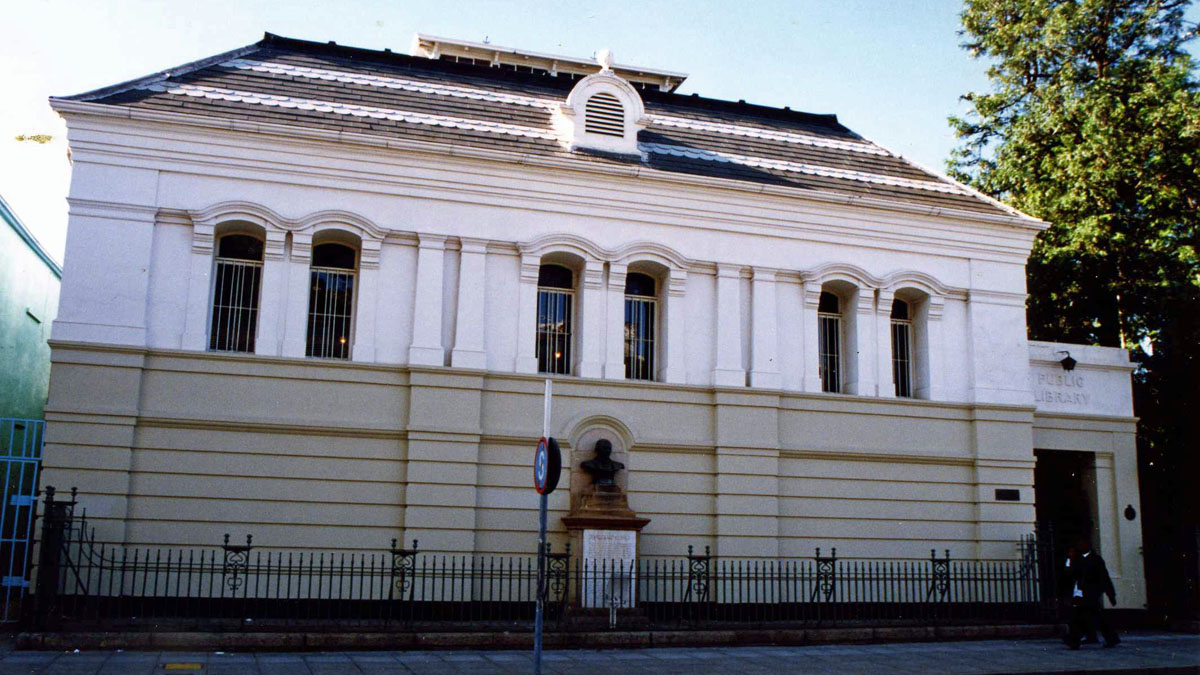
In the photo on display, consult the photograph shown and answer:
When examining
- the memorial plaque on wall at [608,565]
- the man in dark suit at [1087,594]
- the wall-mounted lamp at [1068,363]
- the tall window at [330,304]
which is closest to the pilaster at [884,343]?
the wall-mounted lamp at [1068,363]

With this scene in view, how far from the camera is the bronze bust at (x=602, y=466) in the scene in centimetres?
1930

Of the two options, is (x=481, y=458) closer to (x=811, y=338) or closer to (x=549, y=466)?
(x=811, y=338)

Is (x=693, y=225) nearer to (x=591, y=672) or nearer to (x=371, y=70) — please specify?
(x=371, y=70)

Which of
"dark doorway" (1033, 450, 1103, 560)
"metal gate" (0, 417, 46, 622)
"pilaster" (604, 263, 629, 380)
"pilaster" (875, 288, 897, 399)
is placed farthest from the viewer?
"dark doorway" (1033, 450, 1103, 560)

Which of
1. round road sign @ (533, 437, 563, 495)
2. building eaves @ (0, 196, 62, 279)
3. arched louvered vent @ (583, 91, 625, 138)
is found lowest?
round road sign @ (533, 437, 563, 495)

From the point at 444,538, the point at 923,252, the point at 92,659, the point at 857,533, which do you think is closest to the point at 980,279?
the point at 923,252

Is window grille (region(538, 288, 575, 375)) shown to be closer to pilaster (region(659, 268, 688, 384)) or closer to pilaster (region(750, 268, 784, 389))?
pilaster (region(659, 268, 688, 384))

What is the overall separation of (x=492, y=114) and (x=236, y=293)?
21.5 ft

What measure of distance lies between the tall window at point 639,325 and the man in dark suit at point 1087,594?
8.60 m

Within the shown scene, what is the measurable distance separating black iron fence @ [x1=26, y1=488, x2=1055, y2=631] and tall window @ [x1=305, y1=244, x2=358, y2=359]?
12.6ft

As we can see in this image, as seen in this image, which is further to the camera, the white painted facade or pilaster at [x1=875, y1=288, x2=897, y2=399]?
pilaster at [x1=875, y1=288, x2=897, y2=399]

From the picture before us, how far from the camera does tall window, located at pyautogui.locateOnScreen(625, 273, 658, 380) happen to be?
21.1 m

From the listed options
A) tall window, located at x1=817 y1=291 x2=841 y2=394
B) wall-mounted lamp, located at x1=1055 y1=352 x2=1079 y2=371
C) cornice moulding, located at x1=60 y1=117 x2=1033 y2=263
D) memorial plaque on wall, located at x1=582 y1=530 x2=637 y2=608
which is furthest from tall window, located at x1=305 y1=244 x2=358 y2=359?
wall-mounted lamp, located at x1=1055 y1=352 x2=1079 y2=371

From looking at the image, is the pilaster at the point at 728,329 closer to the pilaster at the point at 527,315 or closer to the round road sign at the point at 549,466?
the pilaster at the point at 527,315
